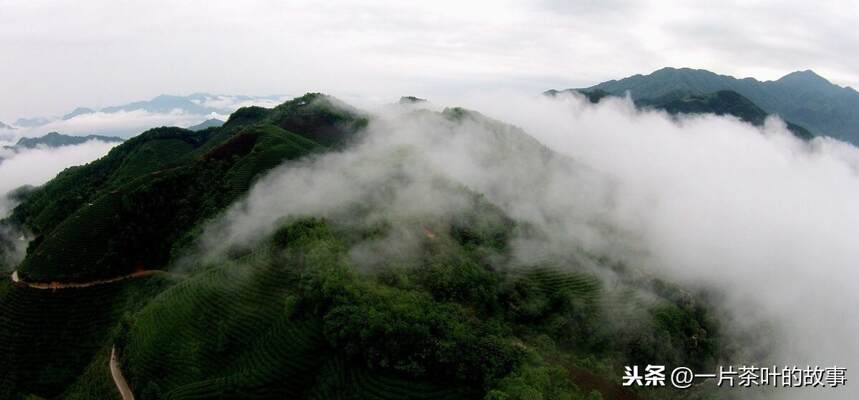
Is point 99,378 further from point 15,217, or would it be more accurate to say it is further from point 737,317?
point 737,317

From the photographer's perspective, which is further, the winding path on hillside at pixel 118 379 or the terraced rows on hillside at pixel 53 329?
the terraced rows on hillside at pixel 53 329

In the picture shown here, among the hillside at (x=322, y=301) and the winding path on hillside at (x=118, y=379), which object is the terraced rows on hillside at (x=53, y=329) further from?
the winding path on hillside at (x=118, y=379)

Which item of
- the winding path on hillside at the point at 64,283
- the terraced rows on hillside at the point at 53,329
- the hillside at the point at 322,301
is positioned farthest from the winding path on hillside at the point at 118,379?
the winding path on hillside at the point at 64,283

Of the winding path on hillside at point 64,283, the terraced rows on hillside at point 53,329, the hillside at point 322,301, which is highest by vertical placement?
the hillside at point 322,301

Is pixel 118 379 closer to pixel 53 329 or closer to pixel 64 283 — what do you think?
pixel 53 329

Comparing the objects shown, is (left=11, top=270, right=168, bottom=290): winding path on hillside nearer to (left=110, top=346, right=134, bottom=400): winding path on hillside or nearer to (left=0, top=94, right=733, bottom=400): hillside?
(left=0, top=94, right=733, bottom=400): hillside

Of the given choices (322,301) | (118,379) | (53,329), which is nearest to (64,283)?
(53,329)

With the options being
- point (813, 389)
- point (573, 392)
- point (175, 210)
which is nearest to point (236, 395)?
point (573, 392)
